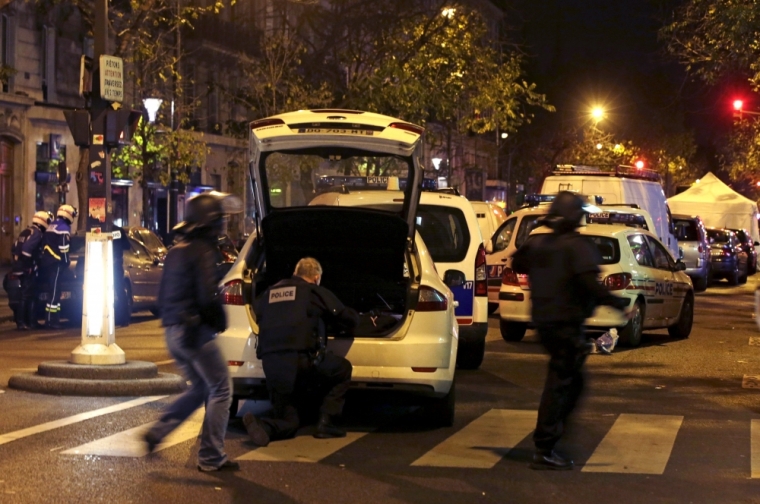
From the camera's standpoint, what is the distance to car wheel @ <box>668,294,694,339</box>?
56.7ft

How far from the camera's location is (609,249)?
1576 centimetres

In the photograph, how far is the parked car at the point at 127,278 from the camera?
58.8ft

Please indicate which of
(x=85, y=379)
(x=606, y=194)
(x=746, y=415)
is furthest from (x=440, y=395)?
(x=606, y=194)

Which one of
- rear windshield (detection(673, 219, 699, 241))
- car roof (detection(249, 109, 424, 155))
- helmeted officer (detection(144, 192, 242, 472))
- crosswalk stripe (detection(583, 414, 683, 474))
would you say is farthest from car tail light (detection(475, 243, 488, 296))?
rear windshield (detection(673, 219, 699, 241))

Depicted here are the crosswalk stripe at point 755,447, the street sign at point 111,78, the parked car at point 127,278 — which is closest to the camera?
the crosswalk stripe at point 755,447

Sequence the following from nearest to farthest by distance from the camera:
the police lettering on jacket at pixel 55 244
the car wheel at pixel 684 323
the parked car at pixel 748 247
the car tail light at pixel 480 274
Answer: the car tail light at pixel 480 274 → the car wheel at pixel 684 323 → the police lettering on jacket at pixel 55 244 → the parked car at pixel 748 247

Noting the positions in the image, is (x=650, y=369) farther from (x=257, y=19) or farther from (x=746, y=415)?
(x=257, y=19)

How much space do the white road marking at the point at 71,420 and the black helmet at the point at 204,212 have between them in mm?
2281

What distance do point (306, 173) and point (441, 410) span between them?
7.50 m

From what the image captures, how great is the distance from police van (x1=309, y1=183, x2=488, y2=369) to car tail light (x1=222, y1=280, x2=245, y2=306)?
362 cm

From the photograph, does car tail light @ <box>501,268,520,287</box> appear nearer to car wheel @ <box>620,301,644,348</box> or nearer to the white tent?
car wheel @ <box>620,301,644,348</box>

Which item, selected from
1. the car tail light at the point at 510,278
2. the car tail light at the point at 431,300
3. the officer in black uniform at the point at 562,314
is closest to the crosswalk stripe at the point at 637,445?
the officer in black uniform at the point at 562,314

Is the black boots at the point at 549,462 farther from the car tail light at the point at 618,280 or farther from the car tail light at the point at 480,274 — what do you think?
the car tail light at the point at 618,280

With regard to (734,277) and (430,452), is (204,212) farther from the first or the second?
(734,277)
